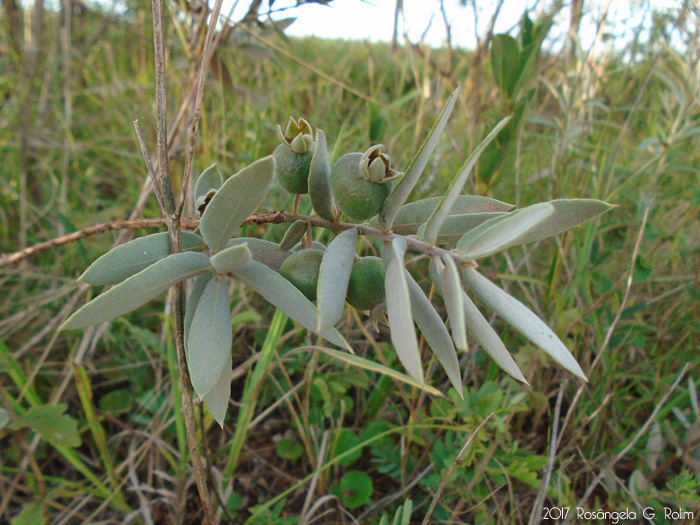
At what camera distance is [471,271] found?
0.69 metres

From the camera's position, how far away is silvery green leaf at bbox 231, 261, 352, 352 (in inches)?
25.1

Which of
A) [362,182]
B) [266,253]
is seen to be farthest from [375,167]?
[266,253]

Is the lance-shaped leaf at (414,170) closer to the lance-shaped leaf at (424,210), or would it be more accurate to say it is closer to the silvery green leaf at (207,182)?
the lance-shaped leaf at (424,210)

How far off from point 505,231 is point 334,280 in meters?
0.21

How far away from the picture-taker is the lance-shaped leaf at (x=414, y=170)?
2.09 ft

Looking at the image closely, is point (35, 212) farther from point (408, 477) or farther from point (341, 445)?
point (408, 477)

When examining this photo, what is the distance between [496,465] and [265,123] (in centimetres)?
170

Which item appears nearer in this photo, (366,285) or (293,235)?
(366,285)

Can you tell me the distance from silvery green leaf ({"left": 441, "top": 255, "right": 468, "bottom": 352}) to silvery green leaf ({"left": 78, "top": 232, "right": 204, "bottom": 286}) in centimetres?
40

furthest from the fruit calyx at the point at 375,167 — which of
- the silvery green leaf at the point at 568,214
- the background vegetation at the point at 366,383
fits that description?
the background vegetation at the point at 366,383

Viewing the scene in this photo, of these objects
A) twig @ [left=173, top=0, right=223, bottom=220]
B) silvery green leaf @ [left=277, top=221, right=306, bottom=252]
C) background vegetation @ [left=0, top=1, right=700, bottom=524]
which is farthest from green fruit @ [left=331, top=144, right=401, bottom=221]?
background vegetation @ [left=0, top=1, right=700, bottom=524]

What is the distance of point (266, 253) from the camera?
82 centimetres

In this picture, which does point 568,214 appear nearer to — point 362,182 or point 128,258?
point 362,182

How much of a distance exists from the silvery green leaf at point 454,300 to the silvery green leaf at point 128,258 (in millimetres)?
400
